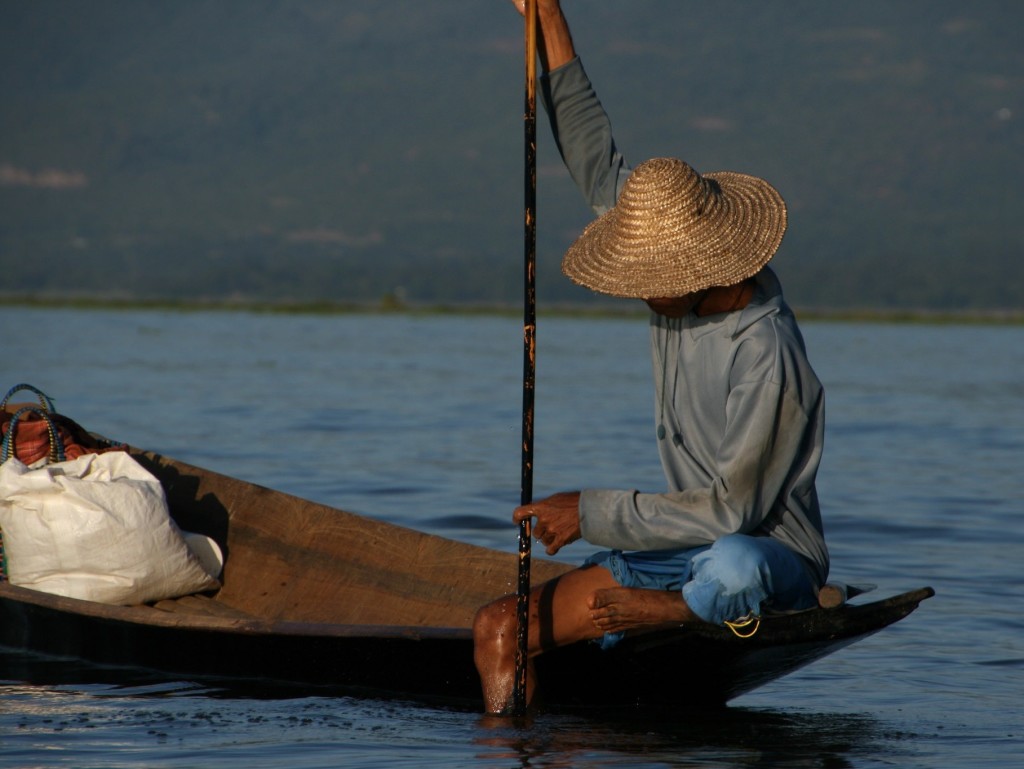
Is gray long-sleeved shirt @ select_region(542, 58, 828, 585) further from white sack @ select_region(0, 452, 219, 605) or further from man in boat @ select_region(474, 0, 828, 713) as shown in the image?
white sack @ select_region(0, 452, 219, 605)

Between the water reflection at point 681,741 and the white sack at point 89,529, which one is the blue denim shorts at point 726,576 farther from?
the white sack at point 89,529

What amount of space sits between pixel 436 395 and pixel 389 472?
858cm

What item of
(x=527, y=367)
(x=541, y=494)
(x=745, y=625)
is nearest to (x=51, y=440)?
(x=527, y=367)

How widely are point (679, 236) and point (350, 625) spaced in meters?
1.77

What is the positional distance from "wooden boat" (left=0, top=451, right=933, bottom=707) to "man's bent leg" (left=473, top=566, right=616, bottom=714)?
12cm

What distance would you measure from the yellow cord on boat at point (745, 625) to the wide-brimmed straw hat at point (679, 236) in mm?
976

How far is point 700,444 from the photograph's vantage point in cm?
510

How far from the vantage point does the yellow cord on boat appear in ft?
16.4

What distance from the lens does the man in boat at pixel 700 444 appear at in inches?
192

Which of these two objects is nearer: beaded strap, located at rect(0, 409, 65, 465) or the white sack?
the white sack

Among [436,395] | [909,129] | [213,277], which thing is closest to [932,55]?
[909,129]

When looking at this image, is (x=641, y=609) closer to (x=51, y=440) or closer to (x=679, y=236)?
(x=679, y=236)

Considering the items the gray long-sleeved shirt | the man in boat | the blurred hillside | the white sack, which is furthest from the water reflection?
the blurred hillside

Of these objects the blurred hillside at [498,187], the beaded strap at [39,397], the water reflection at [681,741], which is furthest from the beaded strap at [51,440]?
the blurred hillside at [498,187]
